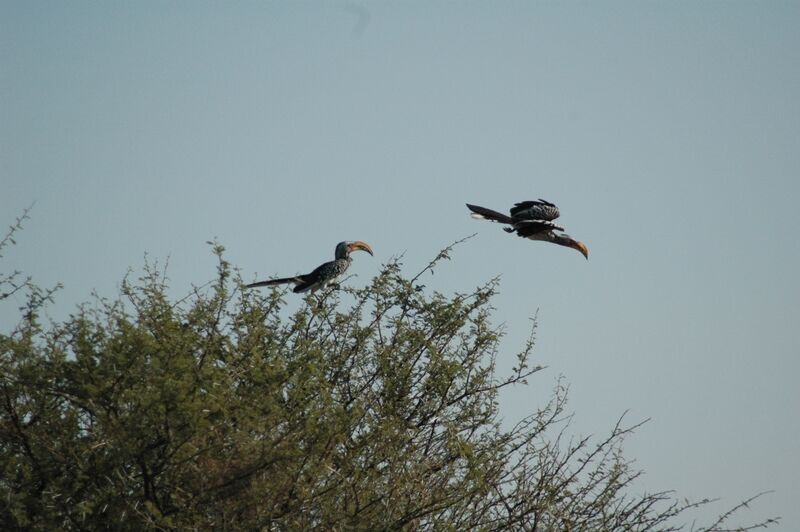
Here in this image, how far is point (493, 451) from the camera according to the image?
8148 millimetres

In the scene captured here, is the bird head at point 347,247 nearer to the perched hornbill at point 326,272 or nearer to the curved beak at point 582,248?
the perched hornbill at point 326,272

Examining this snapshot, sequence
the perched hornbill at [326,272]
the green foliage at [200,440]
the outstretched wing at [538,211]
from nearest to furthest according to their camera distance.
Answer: the green foliage at [200,440], the outstretched wing at [538,211], the perched hornbill at [326,272]

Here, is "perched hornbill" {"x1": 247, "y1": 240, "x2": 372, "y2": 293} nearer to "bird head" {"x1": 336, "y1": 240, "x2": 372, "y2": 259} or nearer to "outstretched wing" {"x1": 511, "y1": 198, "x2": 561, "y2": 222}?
"bird head" {"x1": 336, "y1": 240, "x2": 372, "y2": 259}

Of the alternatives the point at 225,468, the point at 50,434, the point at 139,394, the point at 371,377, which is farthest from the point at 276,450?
the point at 371,377

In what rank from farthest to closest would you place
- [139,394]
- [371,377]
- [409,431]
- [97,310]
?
[371,377], [409,431], [97,310], [139,394]

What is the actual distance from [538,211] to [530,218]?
0.34ft

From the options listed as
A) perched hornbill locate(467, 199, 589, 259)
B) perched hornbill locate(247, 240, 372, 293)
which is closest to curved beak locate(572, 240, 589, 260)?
perched hornbill locate(467, 199, 589, 259)

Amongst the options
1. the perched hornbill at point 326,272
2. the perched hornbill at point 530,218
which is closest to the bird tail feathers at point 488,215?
→ the perched hornbill at point 530,218

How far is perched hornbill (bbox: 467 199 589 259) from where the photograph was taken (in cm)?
1096

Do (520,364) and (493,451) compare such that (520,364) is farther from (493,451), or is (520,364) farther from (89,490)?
(89,490)

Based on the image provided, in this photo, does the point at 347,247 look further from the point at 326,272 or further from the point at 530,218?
the point at 530,218

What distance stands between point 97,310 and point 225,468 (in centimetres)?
124

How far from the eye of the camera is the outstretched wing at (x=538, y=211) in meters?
10.9

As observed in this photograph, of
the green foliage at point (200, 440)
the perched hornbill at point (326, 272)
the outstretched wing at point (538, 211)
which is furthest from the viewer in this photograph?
the perched hornbill at point (326, 272)
